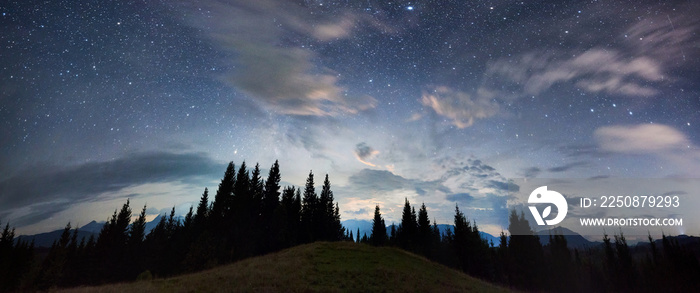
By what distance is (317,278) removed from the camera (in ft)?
80.4

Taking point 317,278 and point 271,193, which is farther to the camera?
point 271,193

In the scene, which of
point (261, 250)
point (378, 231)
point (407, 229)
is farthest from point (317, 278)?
point (378, 231)

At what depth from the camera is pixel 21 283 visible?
5891cm

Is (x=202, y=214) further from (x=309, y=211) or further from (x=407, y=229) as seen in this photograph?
(x=407, y=229)

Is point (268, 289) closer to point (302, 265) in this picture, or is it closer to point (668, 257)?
point (302, 265)

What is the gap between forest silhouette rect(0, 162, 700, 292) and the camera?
5497cm

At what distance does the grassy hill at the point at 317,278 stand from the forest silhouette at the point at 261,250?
2535 centimetres

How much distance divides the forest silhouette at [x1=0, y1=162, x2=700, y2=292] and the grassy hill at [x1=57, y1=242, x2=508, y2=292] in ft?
83.2

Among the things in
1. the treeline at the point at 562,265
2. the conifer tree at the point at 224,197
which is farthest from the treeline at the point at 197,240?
the treeline at the point at 562,265

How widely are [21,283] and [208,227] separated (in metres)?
44.0

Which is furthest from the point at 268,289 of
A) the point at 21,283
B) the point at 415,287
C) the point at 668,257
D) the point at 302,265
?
the point at 668,257

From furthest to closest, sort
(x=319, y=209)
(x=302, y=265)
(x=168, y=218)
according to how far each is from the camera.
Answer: (x=168, y=218) < (x=319, y=209) < (x=302, y=265)

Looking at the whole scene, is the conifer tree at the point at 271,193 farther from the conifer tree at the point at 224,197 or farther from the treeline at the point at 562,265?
the treeline at the point at 562,265

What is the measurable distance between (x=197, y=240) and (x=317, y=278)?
37.0m
